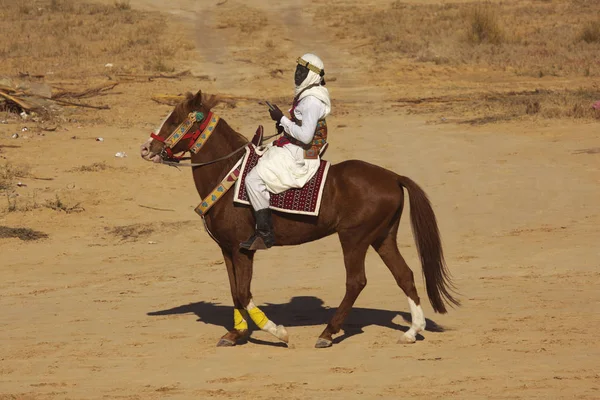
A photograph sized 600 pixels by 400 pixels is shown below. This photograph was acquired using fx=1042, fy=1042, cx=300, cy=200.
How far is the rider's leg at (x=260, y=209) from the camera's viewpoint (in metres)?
8.91

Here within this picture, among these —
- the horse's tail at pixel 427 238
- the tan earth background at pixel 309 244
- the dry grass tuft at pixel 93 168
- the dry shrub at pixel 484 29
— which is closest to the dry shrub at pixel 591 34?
the tan earth background at pixel 309 244

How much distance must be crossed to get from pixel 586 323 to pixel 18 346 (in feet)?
16.8

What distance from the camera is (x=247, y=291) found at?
9.10m

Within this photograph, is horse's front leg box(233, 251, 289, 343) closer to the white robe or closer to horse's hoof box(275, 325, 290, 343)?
horse's hoof box(275, 325, 290, 343)

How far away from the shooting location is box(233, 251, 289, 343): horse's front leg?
902 cm

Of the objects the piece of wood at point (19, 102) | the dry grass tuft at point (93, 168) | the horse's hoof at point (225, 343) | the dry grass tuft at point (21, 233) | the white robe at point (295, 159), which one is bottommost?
the dry grass tuft at point (21, 233)

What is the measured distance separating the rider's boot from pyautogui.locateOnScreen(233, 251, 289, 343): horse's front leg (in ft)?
0.65

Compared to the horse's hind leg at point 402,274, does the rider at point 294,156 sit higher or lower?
higher

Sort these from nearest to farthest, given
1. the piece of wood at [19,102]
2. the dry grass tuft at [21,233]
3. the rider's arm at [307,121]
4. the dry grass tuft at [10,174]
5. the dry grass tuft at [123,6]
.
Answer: the rider's arm at [307,121], the dry grass tuft at [21,233], the dry grass tuft at [10,174], the piece of wood at [19,102], the dry grass tuft at [123,6]

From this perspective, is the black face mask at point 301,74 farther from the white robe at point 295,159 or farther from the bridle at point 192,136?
the bridle at point 192,136

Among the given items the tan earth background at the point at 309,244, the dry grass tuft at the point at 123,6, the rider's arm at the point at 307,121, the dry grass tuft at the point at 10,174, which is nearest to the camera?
the tan earth background at the point at 309,244

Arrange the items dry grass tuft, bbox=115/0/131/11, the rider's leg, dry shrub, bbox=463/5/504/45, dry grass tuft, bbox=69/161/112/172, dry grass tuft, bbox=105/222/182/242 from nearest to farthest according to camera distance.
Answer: the rider's leg, dry grass tuft, bbox=105/222/182/242, dry grass tuft, bbox=69/161/112/172, dry shrub, bbox=463/5/504/45, dry grass tuft, bbox=115/0/131/11

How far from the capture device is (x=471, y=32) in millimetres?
33969

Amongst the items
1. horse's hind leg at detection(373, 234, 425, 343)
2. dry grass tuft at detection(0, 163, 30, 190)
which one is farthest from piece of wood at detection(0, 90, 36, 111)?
horse's hind leg at detection(373, 234, 425, 343)
